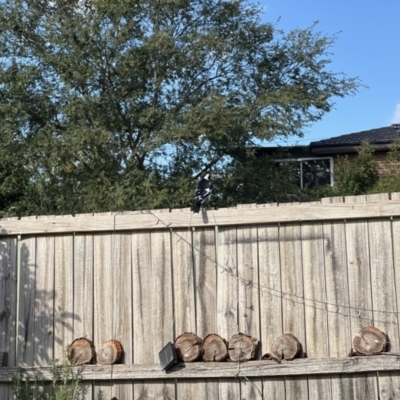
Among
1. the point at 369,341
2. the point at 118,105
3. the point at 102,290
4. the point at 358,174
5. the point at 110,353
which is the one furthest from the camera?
the point at 358,174

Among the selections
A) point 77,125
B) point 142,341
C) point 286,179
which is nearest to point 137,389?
point 142,341

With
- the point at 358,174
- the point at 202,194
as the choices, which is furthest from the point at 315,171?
the point at 202,194

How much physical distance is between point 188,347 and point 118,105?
10.2m

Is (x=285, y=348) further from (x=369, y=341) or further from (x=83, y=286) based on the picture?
(x=83, y=286)

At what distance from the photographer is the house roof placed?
18938 mm

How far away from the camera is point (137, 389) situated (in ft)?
14.9

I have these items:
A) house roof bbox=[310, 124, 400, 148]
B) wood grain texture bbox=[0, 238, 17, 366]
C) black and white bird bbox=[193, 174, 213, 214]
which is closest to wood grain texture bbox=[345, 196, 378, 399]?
black and white bird bbox=[193, 174, 213, 214]

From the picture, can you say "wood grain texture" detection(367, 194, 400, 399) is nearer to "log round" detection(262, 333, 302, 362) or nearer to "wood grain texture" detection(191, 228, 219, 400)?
"log round" detection(262, 333, 302, 362)

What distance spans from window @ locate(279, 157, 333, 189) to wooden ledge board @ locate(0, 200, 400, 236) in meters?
14.6

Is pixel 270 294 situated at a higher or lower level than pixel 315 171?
lower

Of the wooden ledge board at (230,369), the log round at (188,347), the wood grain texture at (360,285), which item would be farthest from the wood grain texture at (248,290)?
the wood grain texture at (360,285)

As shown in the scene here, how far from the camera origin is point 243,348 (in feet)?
14.4

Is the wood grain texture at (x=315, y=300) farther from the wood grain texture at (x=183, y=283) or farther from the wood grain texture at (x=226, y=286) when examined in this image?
the wood grain texture at (x=183, y=283)

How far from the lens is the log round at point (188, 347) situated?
445 cm
